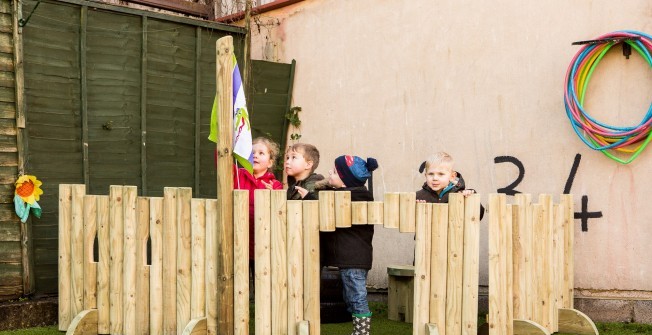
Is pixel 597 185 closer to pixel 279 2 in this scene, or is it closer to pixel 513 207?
pixel 513 207

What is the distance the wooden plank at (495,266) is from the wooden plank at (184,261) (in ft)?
6.14

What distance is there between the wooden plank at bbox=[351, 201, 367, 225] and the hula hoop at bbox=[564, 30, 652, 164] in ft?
7.26

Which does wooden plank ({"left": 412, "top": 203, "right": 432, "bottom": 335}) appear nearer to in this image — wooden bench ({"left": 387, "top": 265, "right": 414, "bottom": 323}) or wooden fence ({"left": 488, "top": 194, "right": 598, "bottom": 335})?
wooden fence ({"left": 488, "top": 194, "right": 598, "bottom": 335})

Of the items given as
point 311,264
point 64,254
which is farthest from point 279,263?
point 64,254

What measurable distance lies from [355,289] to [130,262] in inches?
59.1

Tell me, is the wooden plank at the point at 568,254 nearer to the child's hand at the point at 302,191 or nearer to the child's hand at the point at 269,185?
the child's hand at the point at 302,191

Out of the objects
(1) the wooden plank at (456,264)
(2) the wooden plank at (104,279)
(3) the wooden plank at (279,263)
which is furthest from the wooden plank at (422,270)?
(2) the wooden plank at (104,279)

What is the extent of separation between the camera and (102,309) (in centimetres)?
587

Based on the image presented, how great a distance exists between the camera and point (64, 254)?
20.0 ft

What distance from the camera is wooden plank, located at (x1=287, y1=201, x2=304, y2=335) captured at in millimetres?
5184

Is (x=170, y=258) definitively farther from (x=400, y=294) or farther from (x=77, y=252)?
(x=400, y=294)

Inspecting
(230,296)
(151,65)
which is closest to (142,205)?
(230,296)

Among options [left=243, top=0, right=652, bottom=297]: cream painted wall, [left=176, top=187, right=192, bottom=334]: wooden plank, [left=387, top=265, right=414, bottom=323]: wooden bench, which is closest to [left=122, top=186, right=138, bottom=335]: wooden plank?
[left=176, top=187, right=192, bottom=334]: wooden plank

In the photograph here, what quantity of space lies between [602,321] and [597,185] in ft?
3.40
